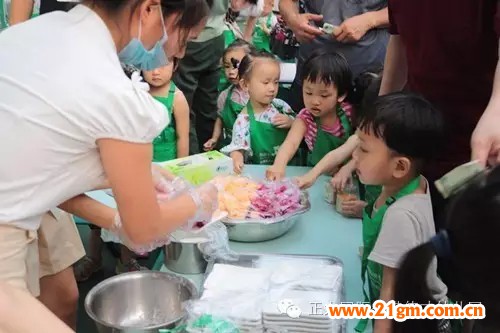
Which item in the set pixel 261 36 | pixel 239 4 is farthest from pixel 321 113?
pixel 261 36

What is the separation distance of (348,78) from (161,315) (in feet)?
3.93

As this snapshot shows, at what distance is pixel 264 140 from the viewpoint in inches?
103

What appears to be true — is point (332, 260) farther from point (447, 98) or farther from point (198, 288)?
point (447, 98)

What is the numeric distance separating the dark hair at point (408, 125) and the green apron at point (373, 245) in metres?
0.08

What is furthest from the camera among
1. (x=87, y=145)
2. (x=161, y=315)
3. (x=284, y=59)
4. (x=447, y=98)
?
(x=284, y=59)

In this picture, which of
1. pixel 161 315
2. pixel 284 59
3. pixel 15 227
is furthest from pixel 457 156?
pixel 284 59

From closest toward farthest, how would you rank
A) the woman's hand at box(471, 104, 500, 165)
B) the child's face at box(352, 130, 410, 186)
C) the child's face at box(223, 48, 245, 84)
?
1. the woman's hand at box(471, 104, 500, 165)
2. the child's face at box(352, 130, 410, 186)
3. the child's face at box(223, 48, 245, 84)

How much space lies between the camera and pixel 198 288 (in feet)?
5.03

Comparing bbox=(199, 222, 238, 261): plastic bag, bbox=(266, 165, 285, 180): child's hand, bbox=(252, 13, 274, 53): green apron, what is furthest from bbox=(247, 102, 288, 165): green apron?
bbox=(252, 13, 274, 53): green apron

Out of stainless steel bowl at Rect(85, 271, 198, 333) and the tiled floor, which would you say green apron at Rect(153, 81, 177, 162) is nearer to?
the tiled floor

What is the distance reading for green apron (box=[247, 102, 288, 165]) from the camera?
261 cm

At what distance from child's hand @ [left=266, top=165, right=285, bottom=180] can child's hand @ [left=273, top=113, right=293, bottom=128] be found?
368 mm

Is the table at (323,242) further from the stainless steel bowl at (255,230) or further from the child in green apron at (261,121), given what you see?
the child in green apron at (261,121)

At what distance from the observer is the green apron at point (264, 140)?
8.55ft
